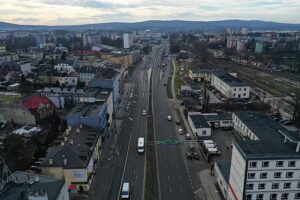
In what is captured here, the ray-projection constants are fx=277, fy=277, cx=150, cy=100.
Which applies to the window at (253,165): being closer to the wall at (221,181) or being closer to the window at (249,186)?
the window at (249,186)

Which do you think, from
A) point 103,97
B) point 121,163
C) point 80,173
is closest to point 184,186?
point 121,163

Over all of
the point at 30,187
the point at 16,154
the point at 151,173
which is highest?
the point at 30,187

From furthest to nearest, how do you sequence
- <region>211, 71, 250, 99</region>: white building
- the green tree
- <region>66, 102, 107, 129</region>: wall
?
<region>211, 71, 250, 99</region>: white building < <region>66, 102, 107, 129</region>: wall < the green tree

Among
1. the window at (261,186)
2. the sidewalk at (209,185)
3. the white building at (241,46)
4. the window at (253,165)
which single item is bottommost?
the sidewalk at (209,185)

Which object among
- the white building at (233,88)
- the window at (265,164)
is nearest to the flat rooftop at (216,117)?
the white building at (233,88)

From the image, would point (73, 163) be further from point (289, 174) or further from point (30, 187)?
point (289, 174)

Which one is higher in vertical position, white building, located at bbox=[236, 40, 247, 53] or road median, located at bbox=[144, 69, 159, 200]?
white building, located at bbox=[236, 40, 247, 53]

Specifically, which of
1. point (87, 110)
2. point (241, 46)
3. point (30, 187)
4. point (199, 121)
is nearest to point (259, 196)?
point (30, 187)

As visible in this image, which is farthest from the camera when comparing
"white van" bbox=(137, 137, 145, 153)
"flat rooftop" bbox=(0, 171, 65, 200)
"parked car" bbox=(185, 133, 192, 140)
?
"parked car" bbox=(185, 133, 192, 140)

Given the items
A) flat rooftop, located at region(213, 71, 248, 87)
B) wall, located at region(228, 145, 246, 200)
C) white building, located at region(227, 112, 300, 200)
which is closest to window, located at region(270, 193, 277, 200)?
white building, located at region(227, 112, 300, 200)

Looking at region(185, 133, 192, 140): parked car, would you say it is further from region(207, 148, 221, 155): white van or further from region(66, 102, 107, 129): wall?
region(66, 102, 107, 129): wall
